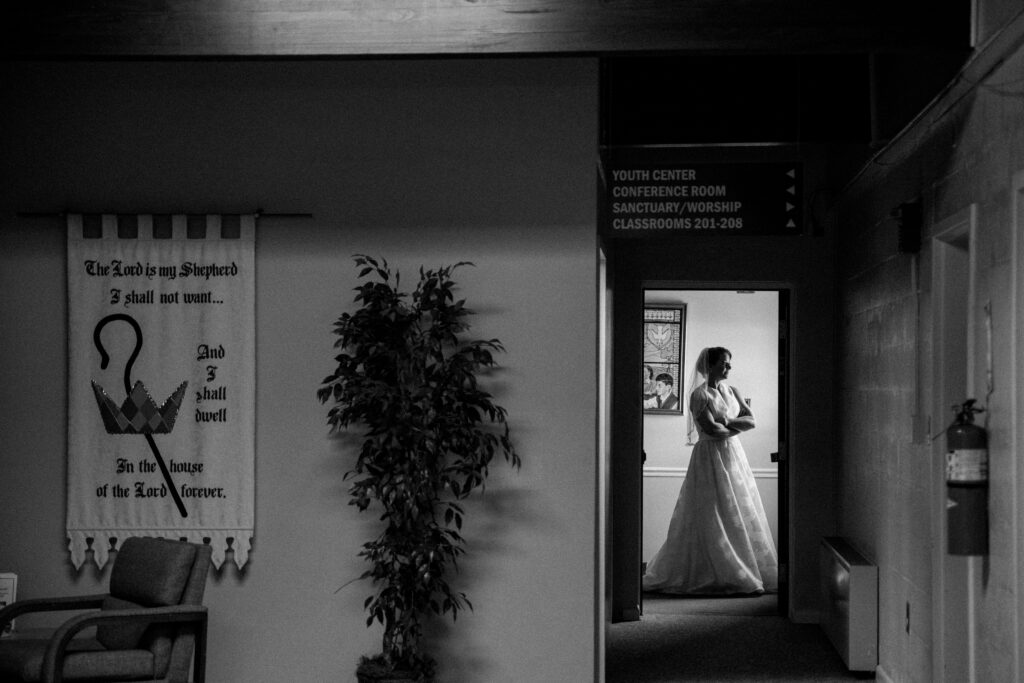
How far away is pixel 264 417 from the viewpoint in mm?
4531

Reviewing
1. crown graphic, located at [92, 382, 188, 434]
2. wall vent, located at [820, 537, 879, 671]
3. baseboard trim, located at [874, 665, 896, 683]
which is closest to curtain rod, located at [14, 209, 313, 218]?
crown graphic, located at [92, 382, 188, 434]

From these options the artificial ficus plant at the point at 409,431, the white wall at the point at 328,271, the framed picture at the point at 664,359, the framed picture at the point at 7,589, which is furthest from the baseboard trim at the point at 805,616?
the framed picture at the point at 7,589

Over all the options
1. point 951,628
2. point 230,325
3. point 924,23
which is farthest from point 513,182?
point 951,628

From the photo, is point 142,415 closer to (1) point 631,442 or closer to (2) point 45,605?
(2) point 45,605

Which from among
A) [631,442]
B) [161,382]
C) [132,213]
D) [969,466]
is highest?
[132,213]

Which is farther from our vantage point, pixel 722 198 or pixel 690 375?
pixel 690 375

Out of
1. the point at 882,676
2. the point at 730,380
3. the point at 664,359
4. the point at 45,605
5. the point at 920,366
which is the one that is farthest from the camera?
the point at 730,380

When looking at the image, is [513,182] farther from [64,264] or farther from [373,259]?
[64,264]

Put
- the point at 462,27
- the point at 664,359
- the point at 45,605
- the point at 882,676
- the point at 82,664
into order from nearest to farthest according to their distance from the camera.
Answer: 1. the point at 82,664
2. the point at 462,27
3. the point at 45,605
4. the point at 882,676
5. the point at 664,359

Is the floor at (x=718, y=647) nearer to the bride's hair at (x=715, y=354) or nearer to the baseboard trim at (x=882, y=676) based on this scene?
the baseboard trim at (x=882, y=676)

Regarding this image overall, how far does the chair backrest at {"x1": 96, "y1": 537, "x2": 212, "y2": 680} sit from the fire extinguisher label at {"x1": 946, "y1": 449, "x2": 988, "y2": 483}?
2.62 metres

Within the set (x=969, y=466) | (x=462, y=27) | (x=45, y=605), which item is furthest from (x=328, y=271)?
(x=969, y=466)

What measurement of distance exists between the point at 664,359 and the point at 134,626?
578 cm

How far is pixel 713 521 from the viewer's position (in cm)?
797
